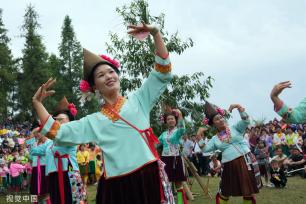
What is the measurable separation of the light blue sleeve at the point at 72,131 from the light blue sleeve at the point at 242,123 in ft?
13.7

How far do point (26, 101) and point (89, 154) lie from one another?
29.2 metres

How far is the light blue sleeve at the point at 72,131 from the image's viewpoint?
11.5ft

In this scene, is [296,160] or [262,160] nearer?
[262,160]

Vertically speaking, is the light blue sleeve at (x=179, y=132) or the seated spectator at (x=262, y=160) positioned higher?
the light blue sleeve at (x=179, y=132)

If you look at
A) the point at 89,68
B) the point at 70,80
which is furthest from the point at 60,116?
the point at 70,80

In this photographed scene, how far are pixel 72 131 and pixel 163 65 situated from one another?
977 mm

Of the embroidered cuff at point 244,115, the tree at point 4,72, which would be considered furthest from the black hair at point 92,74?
the tree at point 4,72

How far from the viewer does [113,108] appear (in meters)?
3.78

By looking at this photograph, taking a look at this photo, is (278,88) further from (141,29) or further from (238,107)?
(238,107)

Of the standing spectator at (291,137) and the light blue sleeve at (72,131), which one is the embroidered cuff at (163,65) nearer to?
the light blue sleeve at (72,131)

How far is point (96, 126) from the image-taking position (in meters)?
3.70

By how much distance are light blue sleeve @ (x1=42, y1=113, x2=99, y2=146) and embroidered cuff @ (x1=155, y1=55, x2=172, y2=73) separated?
73 centimetres

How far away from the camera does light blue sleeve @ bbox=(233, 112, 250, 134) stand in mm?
7391

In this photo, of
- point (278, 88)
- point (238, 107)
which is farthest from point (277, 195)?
point (278, 88)
